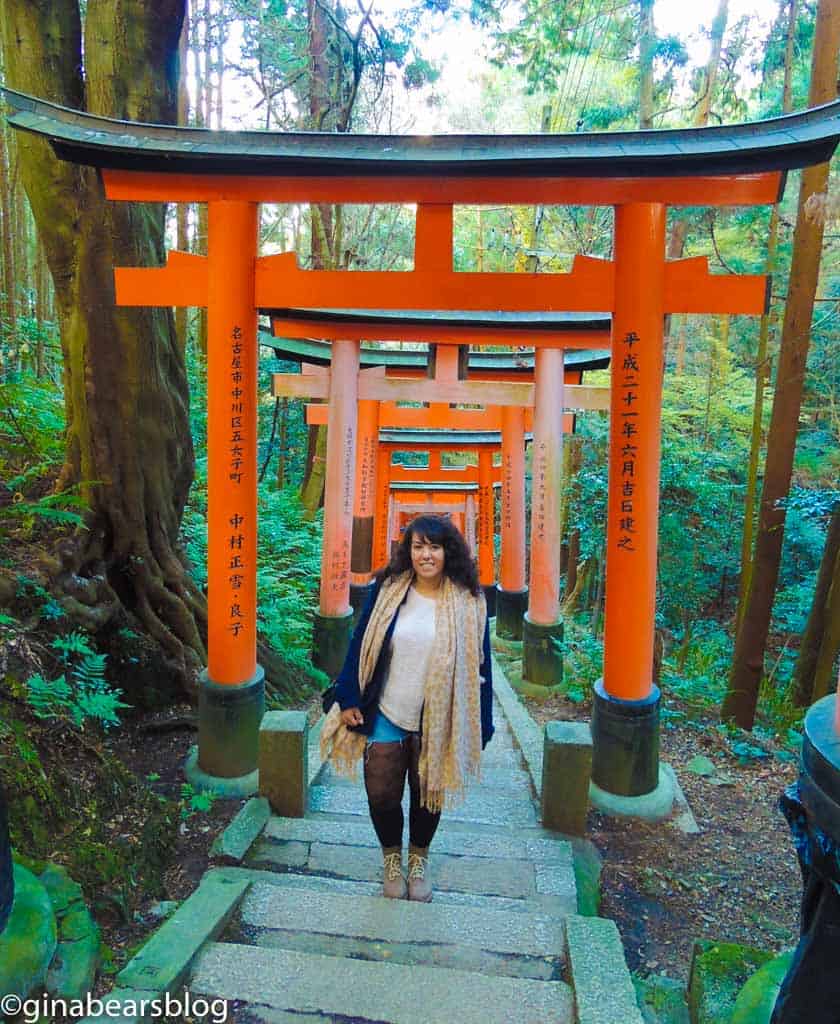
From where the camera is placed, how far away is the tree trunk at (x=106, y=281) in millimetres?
5199

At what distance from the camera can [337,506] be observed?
8.24 meters

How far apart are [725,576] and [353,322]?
501 inches

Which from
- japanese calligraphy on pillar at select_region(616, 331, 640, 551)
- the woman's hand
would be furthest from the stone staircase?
japanese calligraphy on pillar at select_region(616, 331, 640, 551)

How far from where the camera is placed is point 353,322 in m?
7.84

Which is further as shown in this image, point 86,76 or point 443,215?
point 86,76

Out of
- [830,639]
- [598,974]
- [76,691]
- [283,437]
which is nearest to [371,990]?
[598,974]

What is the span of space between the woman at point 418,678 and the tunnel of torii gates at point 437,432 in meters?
3.10

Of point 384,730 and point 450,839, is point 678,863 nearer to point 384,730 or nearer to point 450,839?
point 450,839

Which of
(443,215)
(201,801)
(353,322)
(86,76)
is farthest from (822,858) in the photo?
(353,322)

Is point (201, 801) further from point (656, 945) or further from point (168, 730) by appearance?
point (656, 945)

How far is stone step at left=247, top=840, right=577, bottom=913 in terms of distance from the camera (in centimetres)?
343

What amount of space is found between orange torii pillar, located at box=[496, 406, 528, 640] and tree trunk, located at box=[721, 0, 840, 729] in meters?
4.64

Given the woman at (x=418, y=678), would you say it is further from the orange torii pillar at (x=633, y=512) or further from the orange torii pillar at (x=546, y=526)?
the orange torii pillar at (x=546, y=526)

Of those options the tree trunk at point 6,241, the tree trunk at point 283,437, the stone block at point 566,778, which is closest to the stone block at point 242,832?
the stone block at point 566,778
